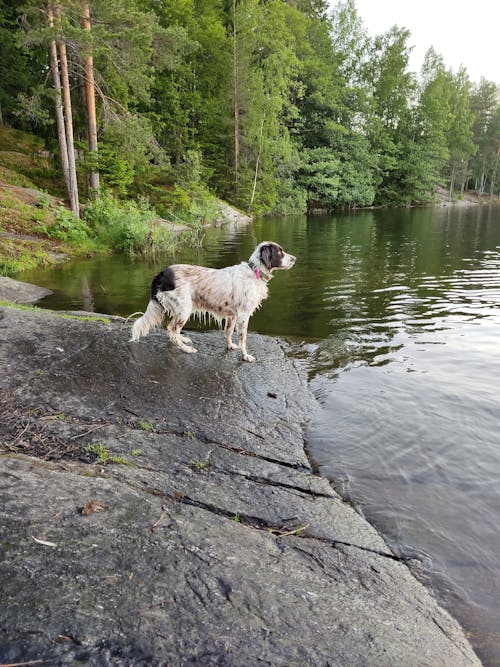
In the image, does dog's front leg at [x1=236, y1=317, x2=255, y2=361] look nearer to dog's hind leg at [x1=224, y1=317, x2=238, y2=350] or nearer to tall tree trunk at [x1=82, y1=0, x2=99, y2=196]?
dog's hind leg at [x1=224, y1=317, x2=238, y2=350]

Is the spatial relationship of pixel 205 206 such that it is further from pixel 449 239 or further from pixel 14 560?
pixel 14 560

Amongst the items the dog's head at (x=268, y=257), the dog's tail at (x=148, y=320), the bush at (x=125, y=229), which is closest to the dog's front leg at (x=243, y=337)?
the dog's head at (x=268, y=257)

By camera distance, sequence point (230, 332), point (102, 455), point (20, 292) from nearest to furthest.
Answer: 1. point (102, 455)
2. point (230, 332)
3. point (20, 292)

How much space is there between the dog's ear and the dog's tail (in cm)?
178

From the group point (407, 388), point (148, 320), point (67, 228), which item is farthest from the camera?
point (67, 228)

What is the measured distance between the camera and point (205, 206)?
29203 millimetres

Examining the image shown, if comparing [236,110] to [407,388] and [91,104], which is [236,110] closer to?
[91,104]

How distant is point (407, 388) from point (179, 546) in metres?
4.59

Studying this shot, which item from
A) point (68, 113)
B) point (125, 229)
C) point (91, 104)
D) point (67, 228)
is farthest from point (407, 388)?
point (91, 104)

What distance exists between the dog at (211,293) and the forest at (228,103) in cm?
1578

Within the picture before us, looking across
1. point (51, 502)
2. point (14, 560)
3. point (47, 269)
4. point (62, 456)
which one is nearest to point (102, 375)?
point (62, 456)

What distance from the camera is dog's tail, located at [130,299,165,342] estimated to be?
642 cm

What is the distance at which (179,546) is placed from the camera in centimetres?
239

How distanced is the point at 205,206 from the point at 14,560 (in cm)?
2898
